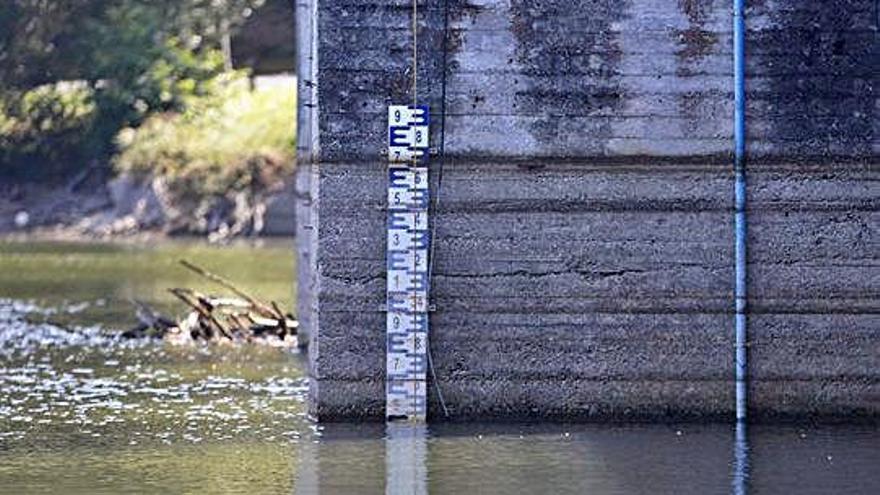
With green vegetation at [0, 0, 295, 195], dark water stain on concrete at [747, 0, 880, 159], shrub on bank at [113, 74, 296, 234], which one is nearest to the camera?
dark water stain on concrete at [747, 0, 880, 159]

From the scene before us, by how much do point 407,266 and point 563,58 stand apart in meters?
1.69

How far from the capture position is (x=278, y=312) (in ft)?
80.5

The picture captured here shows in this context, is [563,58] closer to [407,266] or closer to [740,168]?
[740,168]

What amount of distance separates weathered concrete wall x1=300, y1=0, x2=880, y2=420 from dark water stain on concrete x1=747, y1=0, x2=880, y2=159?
0.04 ft

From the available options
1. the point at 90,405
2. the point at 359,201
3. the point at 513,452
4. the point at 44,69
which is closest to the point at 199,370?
the point at 90,405

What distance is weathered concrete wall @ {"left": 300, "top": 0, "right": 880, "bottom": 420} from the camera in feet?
52.0

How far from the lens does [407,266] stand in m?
15.8

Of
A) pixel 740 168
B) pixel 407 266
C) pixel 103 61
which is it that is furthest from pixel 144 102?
pixel 740 168

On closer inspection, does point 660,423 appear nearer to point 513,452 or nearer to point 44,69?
point 513,452

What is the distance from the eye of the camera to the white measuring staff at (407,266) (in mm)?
15797

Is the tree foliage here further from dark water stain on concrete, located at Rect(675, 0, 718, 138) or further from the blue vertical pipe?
the blue vertical pipe

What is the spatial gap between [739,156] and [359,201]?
2499mm

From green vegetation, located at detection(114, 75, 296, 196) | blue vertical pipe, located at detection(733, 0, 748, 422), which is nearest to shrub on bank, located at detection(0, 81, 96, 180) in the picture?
green vegetation, located at detection(114, 75, 296, 196)

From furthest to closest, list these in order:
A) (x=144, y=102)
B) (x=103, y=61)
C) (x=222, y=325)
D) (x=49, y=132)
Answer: (x=49, y=132)
(x=144, y=102)
(x=103, y=61)
(x=222, y=325)
